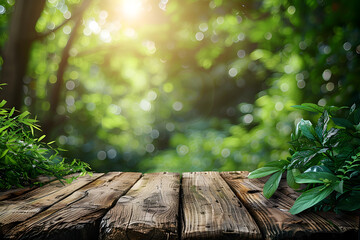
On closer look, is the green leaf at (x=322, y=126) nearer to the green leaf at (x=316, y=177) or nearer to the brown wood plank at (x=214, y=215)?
the green leaf at (x=316, y=177)

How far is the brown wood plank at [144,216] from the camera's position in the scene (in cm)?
76

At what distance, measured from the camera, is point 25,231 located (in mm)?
780

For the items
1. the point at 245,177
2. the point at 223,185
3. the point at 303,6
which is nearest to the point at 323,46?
the point at 303,6

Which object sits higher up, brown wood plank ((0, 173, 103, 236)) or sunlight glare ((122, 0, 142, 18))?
sunlight glare ((122, 0, 142, 18))

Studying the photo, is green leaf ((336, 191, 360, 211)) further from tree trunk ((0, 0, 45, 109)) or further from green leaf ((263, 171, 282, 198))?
tree trunk ((0, 0, 45, 109))

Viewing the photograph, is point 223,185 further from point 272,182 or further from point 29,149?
point 29,149

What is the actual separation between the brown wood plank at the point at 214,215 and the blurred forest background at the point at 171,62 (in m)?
1.43

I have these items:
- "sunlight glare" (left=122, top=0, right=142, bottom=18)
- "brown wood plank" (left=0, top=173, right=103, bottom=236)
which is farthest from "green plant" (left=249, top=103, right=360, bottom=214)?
"sunlight glare" (left=122, top=0, right=142, bottom=18)

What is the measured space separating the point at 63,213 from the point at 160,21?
11.1 ft

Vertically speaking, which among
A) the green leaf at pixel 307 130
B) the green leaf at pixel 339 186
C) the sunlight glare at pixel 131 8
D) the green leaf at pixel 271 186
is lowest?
the green leaf at pixel 271 186

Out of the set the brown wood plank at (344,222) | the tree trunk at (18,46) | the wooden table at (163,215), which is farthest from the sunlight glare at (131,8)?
the brown wood plank at (344,222)

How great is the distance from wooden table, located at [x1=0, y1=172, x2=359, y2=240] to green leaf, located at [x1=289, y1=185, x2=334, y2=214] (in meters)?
0.03

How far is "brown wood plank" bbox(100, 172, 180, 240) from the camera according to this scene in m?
0.76

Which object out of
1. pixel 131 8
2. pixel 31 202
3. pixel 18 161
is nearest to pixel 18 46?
pixel 131 8
